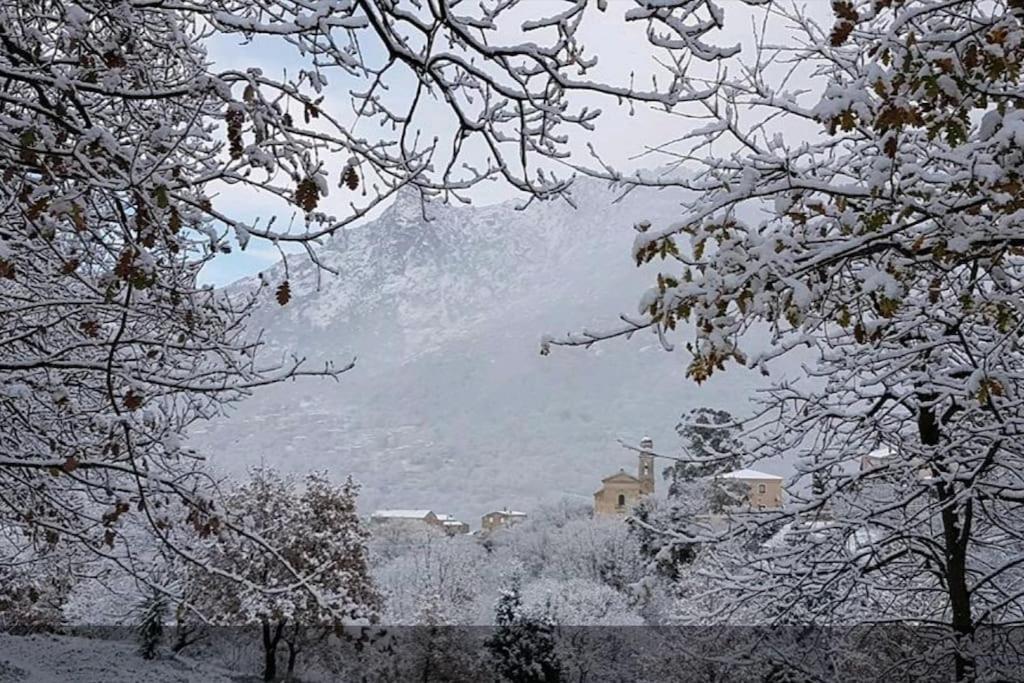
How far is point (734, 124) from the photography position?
3.35 m

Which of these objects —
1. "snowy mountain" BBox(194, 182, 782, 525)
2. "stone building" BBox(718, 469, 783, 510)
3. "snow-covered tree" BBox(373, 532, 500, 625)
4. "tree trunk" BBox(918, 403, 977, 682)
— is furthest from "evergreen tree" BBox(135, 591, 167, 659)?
"snowy mountain" BBox(194, 182, 782, 525)

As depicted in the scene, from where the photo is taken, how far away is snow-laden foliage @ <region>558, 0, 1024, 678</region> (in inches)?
88.0

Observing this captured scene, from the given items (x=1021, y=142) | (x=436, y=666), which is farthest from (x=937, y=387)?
(x=436, y=666)

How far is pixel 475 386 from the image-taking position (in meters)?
152

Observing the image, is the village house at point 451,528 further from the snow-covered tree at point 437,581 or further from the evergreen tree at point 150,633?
the evergreen tree at point 150,633

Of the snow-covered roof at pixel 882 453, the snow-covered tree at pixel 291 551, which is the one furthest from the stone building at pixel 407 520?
the snow-covered roof at pixel 882 453

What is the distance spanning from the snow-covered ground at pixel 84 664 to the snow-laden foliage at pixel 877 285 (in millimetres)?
11695

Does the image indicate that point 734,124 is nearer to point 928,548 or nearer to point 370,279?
point 928,548

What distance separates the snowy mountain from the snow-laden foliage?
79422 millimetres

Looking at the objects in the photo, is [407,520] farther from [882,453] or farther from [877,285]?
[877,285]

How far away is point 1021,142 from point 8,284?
4890mm

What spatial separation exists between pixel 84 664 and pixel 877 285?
18317mm

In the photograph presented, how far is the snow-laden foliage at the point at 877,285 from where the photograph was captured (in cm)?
224

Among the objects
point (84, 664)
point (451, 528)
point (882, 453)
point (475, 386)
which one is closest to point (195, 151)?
point (882, 453)
